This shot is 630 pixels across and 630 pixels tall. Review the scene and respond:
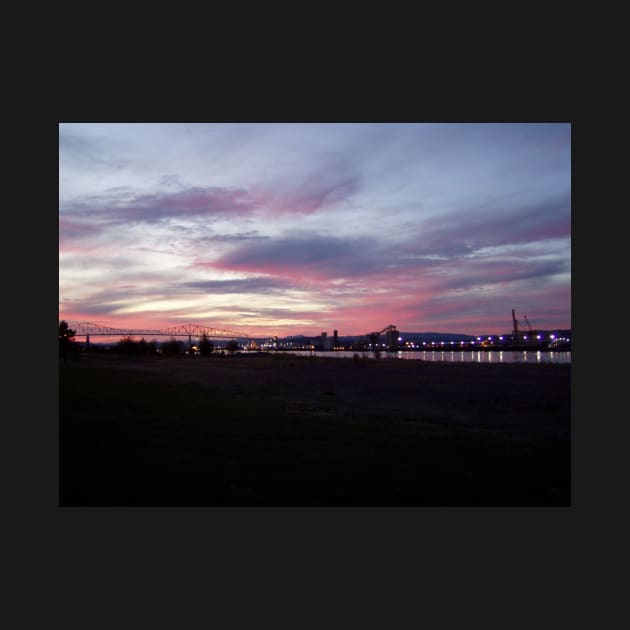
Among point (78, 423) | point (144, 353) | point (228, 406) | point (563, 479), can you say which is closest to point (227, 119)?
point (78, 423)

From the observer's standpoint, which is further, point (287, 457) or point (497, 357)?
point (497, 357)

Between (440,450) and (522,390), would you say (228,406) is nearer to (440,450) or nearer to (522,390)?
(440,450)

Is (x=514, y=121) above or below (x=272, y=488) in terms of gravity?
above

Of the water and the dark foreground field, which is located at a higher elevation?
the dark foreground field

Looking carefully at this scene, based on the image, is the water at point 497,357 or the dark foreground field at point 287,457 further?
the water at point 497,357

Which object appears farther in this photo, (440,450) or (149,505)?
(440,450)

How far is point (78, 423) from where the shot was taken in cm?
1002

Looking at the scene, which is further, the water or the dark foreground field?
the water

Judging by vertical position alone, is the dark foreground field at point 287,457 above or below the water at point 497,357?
above

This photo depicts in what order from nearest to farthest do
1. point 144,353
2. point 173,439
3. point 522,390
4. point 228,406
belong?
point 173,439
point 228,406
point 522,390
point 144,353

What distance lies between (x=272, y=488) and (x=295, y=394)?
1647 cm

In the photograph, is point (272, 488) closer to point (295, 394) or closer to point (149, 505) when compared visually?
point (149, 505)

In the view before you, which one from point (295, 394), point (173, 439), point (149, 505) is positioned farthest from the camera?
point (295, 394)

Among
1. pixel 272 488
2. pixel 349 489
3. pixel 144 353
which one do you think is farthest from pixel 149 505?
pixel 144 353
